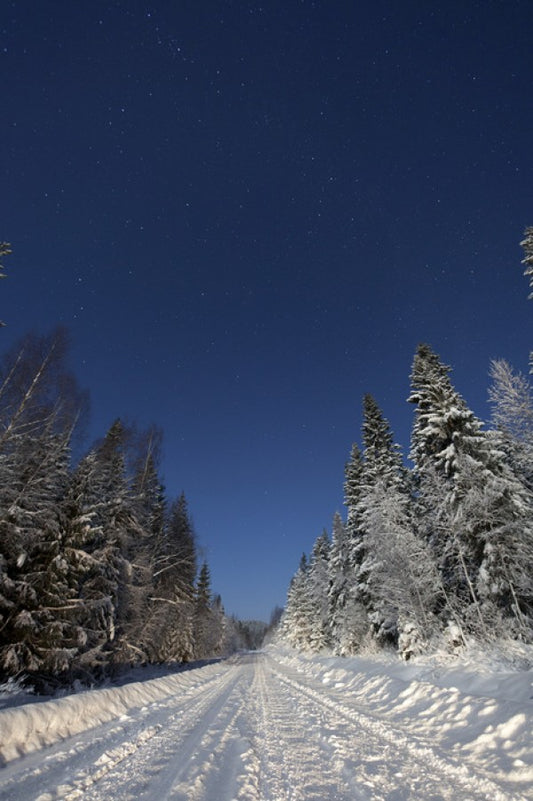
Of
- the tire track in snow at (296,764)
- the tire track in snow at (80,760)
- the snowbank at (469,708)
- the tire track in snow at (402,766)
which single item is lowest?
the tire track in snow at (80,760)

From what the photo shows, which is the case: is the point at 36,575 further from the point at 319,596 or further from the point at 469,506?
the point at 319,596

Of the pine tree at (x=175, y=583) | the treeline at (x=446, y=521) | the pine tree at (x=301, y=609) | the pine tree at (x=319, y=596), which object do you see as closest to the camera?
the treeline at (x=446, y=521)

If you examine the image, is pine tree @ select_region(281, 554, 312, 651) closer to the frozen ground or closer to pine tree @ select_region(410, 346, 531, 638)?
pine tree @ select_region(410, 346, 531, 638)

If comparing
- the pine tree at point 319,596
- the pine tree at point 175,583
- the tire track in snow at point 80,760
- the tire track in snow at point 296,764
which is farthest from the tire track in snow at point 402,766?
the pine tree at point 319,596

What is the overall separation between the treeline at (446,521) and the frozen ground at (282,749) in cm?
710

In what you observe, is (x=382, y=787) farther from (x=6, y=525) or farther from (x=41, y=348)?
(x=41, y=348)

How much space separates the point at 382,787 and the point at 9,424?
14.6 m

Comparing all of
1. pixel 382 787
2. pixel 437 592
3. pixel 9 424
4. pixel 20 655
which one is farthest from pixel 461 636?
pixel 9 424

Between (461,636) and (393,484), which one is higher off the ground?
(393,484)

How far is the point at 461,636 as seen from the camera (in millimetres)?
17109

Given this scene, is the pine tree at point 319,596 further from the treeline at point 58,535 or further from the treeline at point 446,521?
the treeline at point 58,535

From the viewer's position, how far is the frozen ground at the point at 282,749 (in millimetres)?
4398

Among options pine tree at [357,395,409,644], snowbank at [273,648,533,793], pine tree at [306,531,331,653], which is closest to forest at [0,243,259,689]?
snowbank at [273,648,533,793]

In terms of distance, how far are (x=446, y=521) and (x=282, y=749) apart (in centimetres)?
1496
